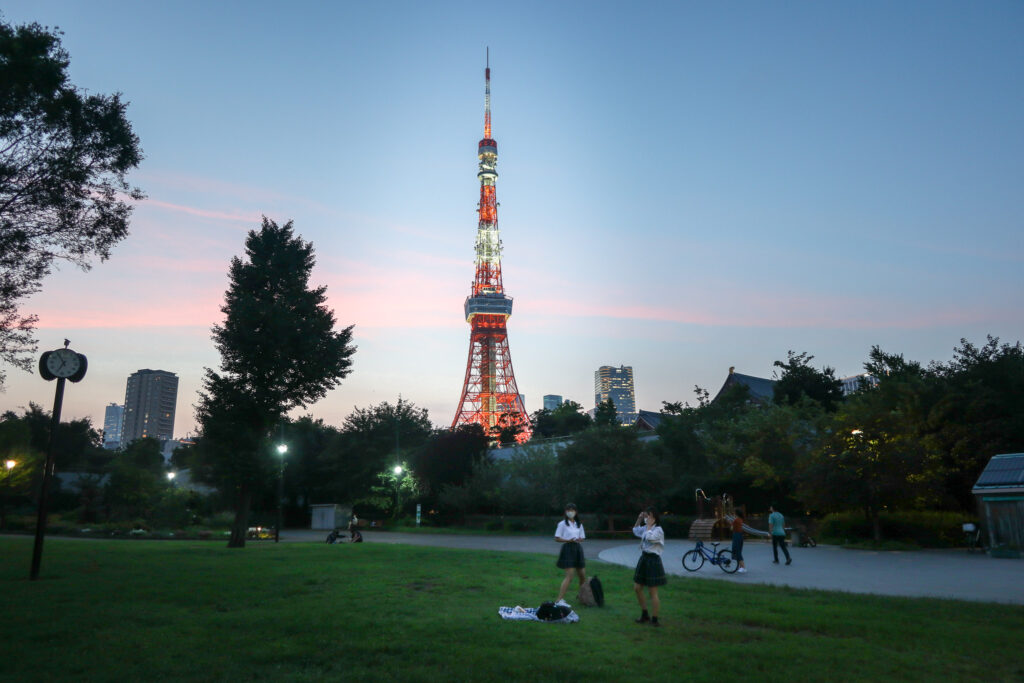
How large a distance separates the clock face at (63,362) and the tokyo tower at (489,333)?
6182 centimetres

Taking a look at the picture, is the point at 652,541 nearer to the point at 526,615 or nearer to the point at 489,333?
the point at 526,615

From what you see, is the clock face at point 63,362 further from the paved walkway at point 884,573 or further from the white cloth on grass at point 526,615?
the paved walkway at point 884,573

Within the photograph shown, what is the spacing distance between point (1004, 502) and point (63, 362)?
28.2 metres

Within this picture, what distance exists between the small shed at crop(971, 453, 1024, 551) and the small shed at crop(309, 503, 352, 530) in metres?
41.6

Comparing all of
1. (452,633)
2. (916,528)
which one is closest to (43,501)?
(452,633)

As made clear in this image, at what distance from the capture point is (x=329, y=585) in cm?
1199

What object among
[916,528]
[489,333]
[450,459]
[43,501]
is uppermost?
[489,333]

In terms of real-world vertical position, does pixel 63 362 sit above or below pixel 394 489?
above

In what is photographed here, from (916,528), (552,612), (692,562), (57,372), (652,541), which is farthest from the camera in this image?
(916,528)

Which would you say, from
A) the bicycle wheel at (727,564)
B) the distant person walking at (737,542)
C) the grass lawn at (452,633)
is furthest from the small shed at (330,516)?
the distant person walking at (737,542)

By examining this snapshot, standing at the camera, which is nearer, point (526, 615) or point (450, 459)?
point (526, 615)

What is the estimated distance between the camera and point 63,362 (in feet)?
46.3

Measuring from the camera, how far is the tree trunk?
23.1 metres

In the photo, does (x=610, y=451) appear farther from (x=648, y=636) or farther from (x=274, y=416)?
(x=648, y=636)
